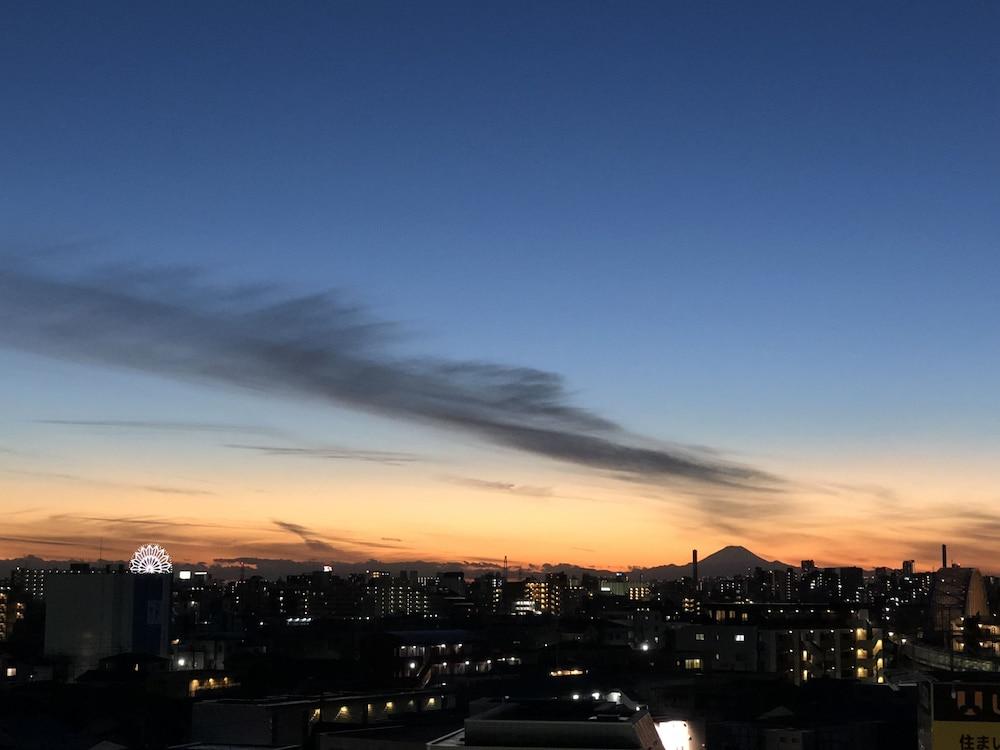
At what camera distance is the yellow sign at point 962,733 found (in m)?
30.8

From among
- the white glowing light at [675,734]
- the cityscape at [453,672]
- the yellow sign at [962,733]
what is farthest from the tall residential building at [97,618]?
the yellow sign at [962,733]

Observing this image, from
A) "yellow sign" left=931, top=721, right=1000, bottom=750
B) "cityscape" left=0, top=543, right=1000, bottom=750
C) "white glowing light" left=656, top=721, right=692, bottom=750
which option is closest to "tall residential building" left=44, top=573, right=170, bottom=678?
"cityscape" left=0, top=543, right=1000, bottom=750

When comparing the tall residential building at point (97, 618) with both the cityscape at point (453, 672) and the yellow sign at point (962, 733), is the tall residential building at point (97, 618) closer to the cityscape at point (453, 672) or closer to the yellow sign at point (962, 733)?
the cityscape at point (453, 672)

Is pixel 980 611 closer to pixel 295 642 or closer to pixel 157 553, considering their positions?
pixel 295 642

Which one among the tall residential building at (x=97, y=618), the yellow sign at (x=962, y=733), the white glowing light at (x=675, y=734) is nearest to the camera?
the yellow sign at (x=962, y=733)

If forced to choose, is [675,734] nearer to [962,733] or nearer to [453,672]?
[962,733]

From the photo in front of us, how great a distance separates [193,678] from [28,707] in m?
8.11

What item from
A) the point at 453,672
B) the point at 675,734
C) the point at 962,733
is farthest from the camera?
the point at 453,672

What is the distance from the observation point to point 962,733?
30859 millimetres

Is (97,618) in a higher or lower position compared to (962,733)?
lower

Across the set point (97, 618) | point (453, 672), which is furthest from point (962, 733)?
point (97, 618)

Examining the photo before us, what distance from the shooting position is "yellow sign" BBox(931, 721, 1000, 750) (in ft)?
101

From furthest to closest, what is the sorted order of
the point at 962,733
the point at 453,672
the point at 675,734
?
1. the point at 453,672
2. the point at 675,734
3. the point at 962,733

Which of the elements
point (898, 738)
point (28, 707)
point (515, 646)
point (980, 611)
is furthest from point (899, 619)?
point (28, 707)
